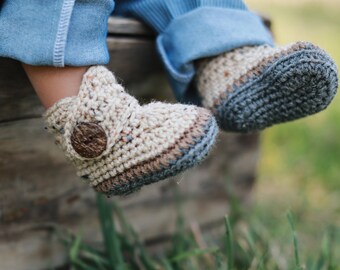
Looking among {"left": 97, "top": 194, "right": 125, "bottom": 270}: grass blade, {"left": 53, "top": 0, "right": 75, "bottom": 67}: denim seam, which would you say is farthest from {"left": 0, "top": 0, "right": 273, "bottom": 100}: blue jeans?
{"left": 97, "top": 194, "right": 125, "bottom": 270}: grass blade

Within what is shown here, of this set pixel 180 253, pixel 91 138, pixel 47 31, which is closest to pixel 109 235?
pixel 180 253

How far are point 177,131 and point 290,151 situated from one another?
1173 mm

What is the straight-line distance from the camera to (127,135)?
790 millimetres

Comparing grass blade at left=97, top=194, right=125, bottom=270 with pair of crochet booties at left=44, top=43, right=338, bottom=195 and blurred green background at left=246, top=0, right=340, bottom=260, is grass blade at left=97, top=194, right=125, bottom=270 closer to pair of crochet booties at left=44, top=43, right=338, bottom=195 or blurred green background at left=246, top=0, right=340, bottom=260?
pair of crochet booties at left=44, top=43, right=338, bottom=195

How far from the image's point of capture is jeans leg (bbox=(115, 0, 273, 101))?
0.96 m

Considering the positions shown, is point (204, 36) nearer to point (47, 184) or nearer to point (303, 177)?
point (47, 184)

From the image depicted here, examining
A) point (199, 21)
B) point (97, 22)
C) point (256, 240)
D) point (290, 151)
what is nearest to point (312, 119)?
point (290, 151)

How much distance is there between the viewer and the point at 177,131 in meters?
0.78

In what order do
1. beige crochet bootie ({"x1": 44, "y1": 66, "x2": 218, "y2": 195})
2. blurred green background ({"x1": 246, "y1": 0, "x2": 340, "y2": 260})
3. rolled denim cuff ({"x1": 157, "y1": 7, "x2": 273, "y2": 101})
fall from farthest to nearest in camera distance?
blurred green background ({"x1": 246, "y1": 0, "x2": 340, "y2": 260})
rolled denim cuff ({"x1": 157, "y1": 7, "x2": 273, "y2": 101})
beige crochet bootie ({"x1": 44, "y1": 66, "x2": 218, "y2": 195})

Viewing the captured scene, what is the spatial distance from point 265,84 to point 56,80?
0.31 meters

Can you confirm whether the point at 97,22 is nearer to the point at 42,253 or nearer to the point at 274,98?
the point at 274,98

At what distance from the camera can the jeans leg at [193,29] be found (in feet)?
3.14

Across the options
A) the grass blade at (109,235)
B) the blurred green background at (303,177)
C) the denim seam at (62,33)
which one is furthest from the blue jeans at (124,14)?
the blurred green background at (303,177)

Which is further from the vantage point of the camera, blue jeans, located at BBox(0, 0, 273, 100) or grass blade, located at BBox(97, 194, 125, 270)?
grass blade, located at BBox(97, 194, 125, 270)
